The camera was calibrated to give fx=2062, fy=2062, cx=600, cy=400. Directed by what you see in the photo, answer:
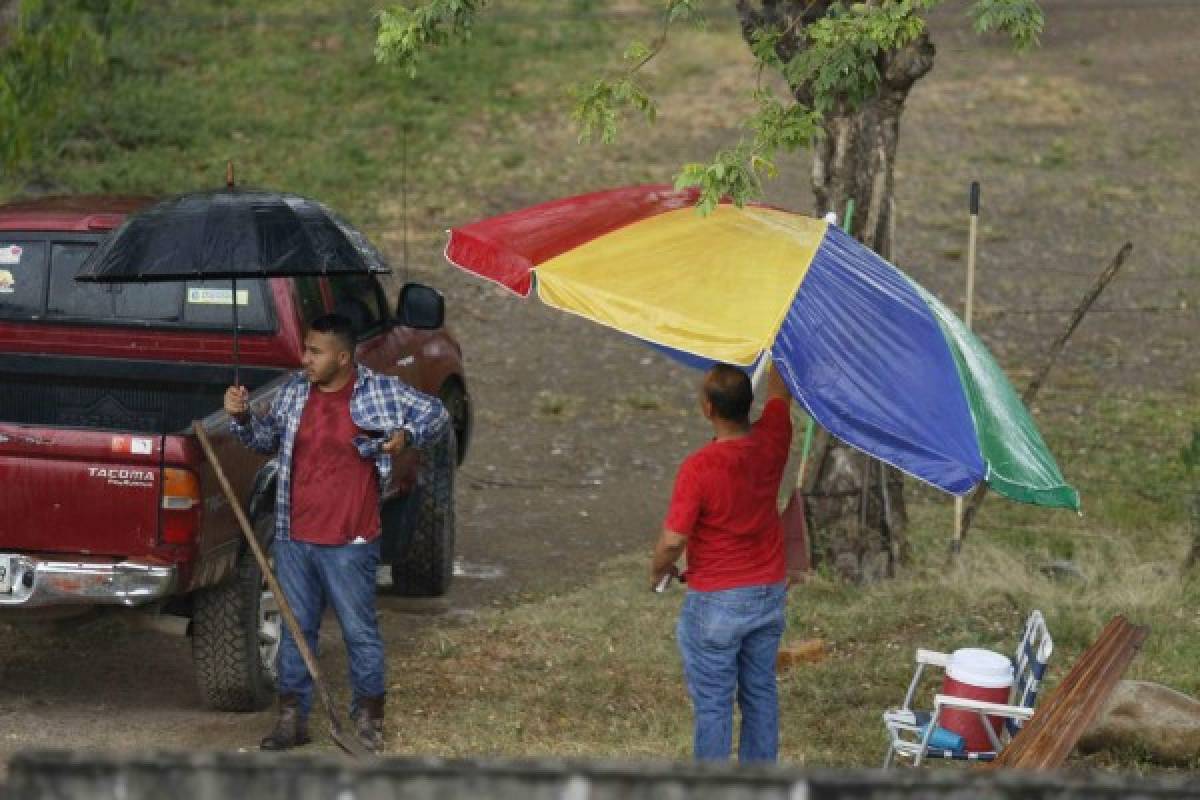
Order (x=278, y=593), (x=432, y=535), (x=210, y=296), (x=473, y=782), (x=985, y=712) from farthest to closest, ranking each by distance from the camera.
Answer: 1. (x=432, y=535)
2. (x=210, y=296)
3. (x=278, y=593)
4. (x=985, y=712)
5. (x=473, y=782)

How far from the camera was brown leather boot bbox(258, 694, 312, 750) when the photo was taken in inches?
307

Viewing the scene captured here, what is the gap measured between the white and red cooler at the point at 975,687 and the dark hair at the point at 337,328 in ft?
8.03

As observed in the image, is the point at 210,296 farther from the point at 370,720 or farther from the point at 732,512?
the point at 732,512

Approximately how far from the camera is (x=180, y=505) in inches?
301

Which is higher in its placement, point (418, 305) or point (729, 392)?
point (729, 392)

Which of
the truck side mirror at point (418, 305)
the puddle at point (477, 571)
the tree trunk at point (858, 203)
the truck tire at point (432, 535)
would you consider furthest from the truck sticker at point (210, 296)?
the tree trunk at point (858, 203)

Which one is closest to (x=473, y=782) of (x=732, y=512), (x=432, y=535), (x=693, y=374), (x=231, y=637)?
(x=732, y=512)

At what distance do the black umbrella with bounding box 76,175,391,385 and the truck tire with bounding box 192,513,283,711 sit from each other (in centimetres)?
102

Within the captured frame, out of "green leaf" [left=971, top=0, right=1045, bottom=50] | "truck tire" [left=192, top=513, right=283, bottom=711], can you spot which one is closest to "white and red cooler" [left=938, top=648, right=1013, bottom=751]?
"green leaf" [left=971, top=0, right=1045, bottom=50]

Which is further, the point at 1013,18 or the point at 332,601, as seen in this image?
the point at 1013,18

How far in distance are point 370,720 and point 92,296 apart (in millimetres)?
2600

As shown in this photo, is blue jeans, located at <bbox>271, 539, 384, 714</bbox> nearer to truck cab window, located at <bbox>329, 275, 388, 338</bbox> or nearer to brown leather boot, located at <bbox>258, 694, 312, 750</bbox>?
brown leather boot, located at <bbox>258, 694, 312, 750</bbox>

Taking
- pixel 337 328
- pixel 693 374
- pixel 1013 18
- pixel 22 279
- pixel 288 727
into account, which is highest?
pixel 1013 18

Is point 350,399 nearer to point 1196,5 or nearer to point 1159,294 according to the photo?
point 1159,294
